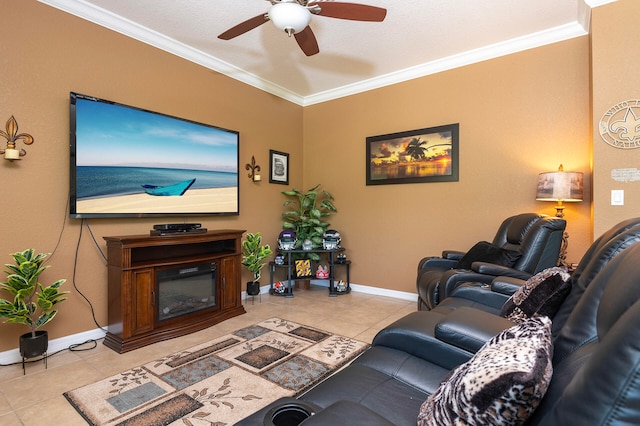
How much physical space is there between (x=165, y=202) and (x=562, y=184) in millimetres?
3958

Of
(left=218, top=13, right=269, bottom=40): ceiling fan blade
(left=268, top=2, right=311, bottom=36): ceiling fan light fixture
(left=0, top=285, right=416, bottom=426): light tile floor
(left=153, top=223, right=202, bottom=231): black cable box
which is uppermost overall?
(left=218, top=13, right=269, bottom=40): ceiling fan blade

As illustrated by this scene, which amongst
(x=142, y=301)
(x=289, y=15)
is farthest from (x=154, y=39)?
(x=142, y=301)

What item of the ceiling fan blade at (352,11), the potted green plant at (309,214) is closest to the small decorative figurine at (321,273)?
the potted green plant at (309,214)

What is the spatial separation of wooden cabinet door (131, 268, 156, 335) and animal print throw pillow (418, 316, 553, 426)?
8.98ft

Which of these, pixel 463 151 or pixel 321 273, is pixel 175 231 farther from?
pixel 463 151

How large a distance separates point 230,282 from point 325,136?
280 centimetres

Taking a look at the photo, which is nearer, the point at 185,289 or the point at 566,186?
the point at 566,186

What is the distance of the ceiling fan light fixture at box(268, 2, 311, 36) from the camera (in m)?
2.16

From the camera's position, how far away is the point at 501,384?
26.1 inches

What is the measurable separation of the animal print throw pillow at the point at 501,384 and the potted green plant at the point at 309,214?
12.7 ft

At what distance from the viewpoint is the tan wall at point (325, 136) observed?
8.61 feet

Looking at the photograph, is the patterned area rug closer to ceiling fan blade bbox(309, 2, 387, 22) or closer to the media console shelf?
the media console shelf

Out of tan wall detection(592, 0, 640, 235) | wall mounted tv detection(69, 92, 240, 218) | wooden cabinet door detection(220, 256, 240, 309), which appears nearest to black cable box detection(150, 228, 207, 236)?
wall mounted tv detection(69, 92, 240, 218)

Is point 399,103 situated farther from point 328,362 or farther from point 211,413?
point 211,413
